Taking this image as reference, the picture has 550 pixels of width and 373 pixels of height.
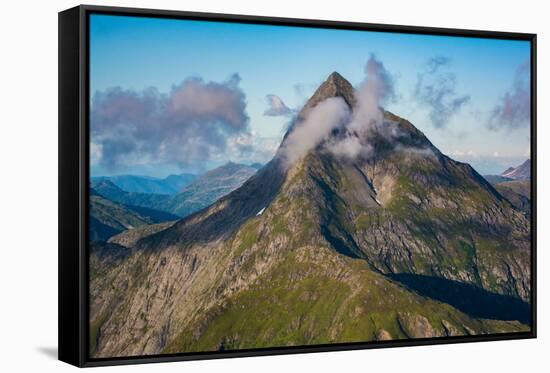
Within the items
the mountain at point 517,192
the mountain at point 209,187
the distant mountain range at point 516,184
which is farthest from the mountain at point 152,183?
the mountain at point 517,192

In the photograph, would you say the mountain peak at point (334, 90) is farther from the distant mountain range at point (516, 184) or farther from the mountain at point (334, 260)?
the distant mountain range at point (516, 184)

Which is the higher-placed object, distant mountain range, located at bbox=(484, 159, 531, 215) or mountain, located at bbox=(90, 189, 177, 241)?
distant mountain range, located at bbox=(484, 159, 531, 215)

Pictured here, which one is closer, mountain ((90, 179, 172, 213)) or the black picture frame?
the black picture frame

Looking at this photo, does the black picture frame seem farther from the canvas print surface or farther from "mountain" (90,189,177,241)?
"mountain" (90,189,177,241)

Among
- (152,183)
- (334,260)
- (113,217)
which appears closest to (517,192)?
(334,260)

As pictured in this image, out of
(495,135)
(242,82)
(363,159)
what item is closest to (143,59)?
(242,82)

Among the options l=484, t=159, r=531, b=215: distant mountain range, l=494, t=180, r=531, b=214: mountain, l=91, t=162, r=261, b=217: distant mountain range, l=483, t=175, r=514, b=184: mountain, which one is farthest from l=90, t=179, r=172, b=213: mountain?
l=494, t=180, r=531, b=214: mountain
